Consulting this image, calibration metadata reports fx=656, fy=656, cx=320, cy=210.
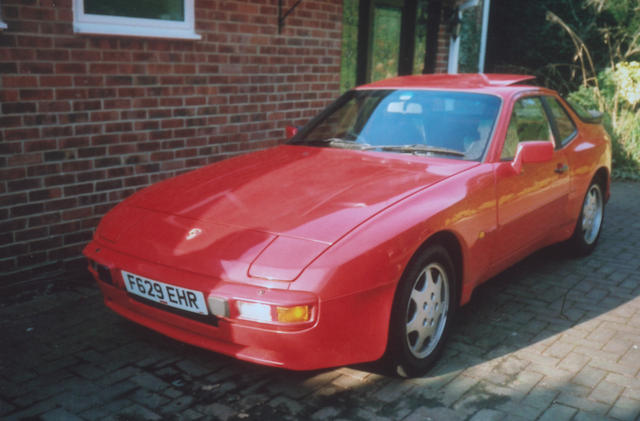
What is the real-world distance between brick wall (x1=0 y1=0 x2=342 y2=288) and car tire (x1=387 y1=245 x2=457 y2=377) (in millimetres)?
2861

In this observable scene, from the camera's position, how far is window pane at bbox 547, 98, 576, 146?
5.06m

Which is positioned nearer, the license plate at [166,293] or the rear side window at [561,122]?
the license plate at [166,293]

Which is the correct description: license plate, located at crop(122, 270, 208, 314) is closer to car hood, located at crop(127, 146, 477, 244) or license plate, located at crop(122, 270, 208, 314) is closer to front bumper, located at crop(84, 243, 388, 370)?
front bumper, located at crop(84, 243, 388, 370)

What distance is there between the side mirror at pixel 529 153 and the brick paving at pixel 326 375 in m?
1.02

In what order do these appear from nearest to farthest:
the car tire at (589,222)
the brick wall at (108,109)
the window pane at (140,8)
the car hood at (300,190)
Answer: the car hood at (300,190)
the brick wall at (108,109)
the window pane at (140,8)
the car tire at (589,222)

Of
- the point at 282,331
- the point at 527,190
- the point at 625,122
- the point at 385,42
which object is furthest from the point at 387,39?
the point at 282,331

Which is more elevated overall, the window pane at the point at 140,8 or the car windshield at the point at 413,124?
the window pane at the point at 140,8

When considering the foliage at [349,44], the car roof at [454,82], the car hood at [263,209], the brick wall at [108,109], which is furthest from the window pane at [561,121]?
the foliage at [349,44]

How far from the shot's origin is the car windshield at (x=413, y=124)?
13.5 feet

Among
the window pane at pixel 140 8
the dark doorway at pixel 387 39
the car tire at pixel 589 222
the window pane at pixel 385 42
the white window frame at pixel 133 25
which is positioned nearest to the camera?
the white window frame at pixel 133 25

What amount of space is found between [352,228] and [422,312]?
70 cm

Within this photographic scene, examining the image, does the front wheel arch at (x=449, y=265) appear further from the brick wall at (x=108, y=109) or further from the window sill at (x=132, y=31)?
the window sill at (x=132, y=31)

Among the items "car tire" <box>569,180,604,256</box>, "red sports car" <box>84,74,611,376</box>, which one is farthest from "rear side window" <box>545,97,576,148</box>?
"car tire" <box>569,180,604,256</box>

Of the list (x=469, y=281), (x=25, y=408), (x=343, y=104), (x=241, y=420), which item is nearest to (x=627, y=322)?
(x=469, y=281)
